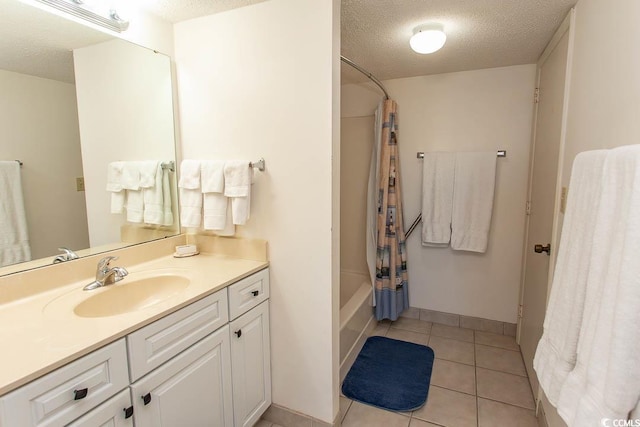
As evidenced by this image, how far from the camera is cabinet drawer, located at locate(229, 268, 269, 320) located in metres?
1.45

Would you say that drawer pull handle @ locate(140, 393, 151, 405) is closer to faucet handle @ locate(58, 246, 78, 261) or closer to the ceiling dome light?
faucet handle @ locate(58, 246, 78, 261)

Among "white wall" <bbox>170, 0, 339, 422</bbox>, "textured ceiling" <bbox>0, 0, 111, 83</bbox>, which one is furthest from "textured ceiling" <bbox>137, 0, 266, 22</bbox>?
"textured ceiling" <bbox>0, 0, 111, 83</bbox>

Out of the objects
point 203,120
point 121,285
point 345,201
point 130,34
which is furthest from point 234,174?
point 345,201

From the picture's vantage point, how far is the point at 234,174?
1604 millimetres

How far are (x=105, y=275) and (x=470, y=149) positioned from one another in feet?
8.82

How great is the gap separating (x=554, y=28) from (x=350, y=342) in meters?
2.39

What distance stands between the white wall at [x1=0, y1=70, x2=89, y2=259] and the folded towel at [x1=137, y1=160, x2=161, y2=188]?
1.01 feet

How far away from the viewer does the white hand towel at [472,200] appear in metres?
2.54

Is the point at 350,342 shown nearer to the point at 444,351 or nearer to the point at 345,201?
the point at 444,351

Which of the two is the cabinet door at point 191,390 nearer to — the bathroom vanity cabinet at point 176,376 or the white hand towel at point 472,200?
the bathroom vanity cabinet at point 176,376

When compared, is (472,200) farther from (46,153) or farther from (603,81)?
(46,153)

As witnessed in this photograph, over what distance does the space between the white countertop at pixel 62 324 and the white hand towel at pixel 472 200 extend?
187 centimetres

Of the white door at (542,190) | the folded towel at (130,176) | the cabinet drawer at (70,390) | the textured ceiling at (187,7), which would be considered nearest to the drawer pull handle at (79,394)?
the cabinet drawer at (70,390)

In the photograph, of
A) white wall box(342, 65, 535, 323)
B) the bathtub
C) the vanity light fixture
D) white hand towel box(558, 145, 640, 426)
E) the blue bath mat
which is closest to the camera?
white hand towel box(558, 145, 640, 426)
